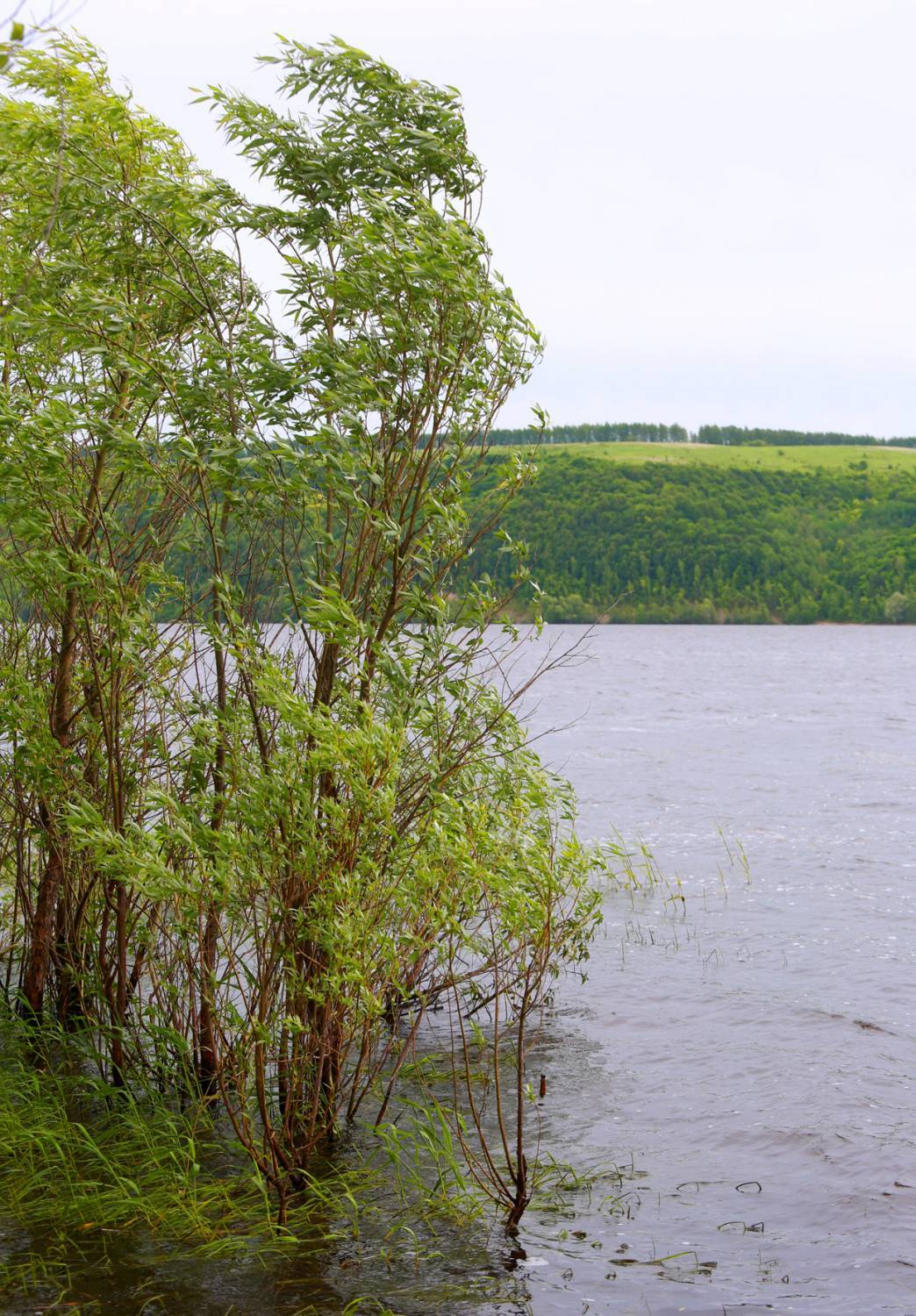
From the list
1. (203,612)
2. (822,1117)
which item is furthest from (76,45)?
(822,1117)

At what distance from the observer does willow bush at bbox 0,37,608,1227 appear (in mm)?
6598

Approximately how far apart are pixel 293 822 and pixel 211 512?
2457mm

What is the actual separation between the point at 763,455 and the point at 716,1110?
5839 inches

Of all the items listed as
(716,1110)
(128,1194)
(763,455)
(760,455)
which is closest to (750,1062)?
(716,1110)

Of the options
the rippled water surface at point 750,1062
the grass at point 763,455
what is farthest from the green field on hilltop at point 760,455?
the rippled water surface at point 750,1062

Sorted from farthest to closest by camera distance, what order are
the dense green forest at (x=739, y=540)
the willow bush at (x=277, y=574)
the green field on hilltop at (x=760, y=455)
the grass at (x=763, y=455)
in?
the green field on hilltop at (x=760, y=455) < the grass at (x=763, y=455) < the dense green forest at (x=739, y=540) < the willow bush at (x=277, y=574)

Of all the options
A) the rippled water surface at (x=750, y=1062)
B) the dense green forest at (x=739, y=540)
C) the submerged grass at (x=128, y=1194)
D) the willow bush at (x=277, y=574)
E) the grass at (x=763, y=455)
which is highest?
the grass at (x=763, y=455)

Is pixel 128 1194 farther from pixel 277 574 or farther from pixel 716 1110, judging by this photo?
pixel 716 1110

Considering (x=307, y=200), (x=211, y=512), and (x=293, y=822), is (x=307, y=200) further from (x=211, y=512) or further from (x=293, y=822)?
(x=293, y=822)

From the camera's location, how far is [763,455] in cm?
15162

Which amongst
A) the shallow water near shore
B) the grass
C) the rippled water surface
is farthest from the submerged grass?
the grass

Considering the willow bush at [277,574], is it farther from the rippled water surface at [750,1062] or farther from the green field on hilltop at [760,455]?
the green field on hilltop at [760,455]

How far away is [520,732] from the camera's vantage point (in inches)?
Result: 335

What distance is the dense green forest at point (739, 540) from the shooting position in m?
107
